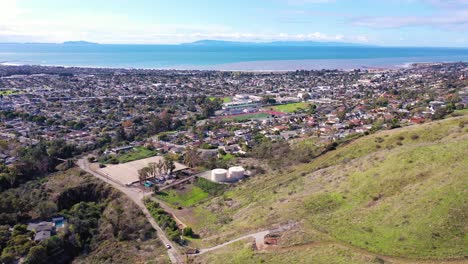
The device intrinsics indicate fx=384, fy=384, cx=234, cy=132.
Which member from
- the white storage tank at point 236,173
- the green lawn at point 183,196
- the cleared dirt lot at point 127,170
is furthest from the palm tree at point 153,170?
the white storage tank at point 236,173

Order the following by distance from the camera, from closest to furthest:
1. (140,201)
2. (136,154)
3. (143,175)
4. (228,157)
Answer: (140,201) < (143,175) < (228,157) < (136,154)

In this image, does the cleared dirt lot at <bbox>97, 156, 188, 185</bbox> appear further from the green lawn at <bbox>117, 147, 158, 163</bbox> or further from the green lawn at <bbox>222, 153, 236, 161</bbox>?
the green lawn at <bbox>222, 153, 236, 161</bbox>

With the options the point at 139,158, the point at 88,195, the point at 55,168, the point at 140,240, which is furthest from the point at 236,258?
the point at 55,168

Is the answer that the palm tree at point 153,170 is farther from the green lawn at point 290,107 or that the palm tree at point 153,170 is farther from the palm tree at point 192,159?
the green lawn at point 290,107

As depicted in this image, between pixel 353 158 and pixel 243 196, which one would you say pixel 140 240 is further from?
pixel 353 158

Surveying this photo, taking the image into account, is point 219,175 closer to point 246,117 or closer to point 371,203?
point 371,203

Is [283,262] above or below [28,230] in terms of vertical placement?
above

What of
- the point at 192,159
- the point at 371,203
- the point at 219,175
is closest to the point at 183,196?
the point at 219,175
